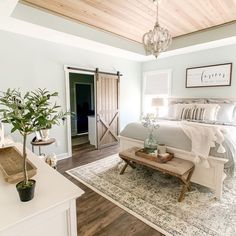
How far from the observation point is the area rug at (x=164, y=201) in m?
1.84

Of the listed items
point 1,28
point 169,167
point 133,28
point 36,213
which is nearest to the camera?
point 36,213

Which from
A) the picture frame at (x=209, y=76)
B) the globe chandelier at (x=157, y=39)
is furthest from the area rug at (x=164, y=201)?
the picture frame at (x=209, y=76)

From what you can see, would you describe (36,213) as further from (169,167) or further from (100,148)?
(100,148)

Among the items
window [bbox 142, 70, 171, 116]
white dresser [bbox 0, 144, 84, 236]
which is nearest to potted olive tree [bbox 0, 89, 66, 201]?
white dresser [bbox 0, 144, 84, 236]

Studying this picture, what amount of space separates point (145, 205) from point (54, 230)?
146 cm

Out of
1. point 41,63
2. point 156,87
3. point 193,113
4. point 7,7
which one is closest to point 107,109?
point 156,87

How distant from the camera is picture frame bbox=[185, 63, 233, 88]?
3.92 metres

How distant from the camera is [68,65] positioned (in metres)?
3.72

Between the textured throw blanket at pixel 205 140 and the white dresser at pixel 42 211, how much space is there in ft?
6.20

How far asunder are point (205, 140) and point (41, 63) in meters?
3.17

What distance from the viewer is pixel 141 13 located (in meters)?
2.89

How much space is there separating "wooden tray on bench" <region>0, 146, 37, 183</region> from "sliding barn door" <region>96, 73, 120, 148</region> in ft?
9.49

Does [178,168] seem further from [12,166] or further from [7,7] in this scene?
[7,7]

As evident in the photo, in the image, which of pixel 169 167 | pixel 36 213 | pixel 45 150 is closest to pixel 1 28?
pixel 45 150
